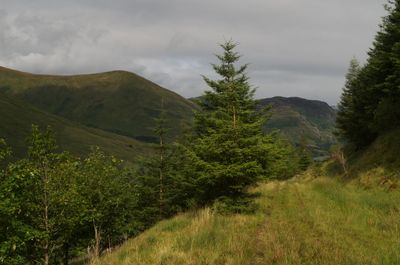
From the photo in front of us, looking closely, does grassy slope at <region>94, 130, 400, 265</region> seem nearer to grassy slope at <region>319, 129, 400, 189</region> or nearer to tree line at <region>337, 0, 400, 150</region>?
grassy slope at <region>319, 129, 400, 189</region>

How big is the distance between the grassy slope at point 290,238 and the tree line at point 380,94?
12553 millimetres

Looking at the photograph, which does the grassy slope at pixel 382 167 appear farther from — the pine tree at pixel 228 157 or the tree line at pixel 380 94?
the pine tree at pixel 228 157

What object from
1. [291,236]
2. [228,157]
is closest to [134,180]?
[228,157]

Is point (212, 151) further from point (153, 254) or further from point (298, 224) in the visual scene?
point (153, 254)

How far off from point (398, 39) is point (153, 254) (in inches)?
1050

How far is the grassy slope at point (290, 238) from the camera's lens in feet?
27.7

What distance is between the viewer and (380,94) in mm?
32156

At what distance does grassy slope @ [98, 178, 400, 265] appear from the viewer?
8.45 metres

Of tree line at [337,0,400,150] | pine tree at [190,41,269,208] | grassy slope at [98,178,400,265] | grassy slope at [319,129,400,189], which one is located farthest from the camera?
tree line at [337,0,400,150]

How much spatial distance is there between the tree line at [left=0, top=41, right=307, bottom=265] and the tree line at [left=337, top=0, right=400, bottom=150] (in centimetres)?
888

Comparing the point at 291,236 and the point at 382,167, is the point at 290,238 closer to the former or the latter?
the point at 291,236

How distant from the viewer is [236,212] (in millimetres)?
17234

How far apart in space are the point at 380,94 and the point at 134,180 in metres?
23.4

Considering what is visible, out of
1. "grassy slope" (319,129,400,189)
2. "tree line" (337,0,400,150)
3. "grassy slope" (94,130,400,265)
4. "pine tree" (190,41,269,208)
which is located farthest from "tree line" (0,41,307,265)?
"tree line" (337,0,400,150)
